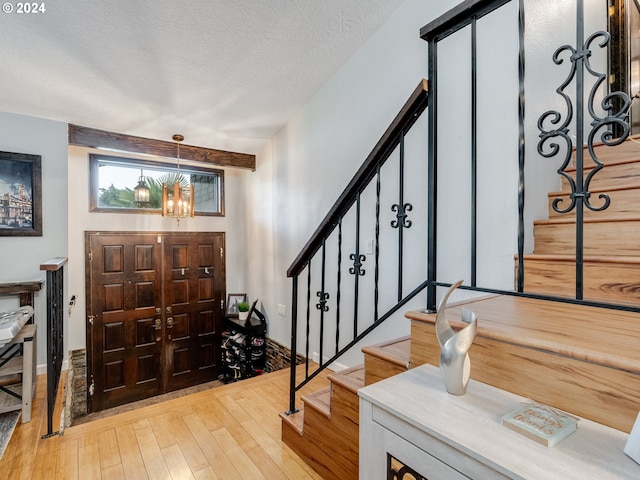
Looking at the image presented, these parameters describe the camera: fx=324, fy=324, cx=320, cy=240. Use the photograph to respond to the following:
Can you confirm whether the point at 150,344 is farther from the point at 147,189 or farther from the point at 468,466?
the point at 468,466

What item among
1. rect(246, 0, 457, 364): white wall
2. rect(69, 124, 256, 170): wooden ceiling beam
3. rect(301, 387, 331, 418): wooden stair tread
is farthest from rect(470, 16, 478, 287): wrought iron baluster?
rect(69, 124, 256, 170): wooden ceiling beam

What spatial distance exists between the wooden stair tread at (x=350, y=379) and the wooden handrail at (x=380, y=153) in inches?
26.3

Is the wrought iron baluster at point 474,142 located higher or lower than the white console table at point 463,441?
higher

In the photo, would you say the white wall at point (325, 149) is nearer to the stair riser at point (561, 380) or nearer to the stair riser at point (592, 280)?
the stair riser at point (592, 280)

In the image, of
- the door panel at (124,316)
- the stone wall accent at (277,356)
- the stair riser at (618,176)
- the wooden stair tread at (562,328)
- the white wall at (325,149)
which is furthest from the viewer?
the door panel at (124,316)

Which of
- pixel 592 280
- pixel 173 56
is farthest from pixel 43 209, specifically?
pixel 592 280

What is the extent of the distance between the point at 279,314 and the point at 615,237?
321 centimetres

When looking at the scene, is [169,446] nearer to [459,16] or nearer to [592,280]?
[592,280]

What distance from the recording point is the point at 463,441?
65 cm

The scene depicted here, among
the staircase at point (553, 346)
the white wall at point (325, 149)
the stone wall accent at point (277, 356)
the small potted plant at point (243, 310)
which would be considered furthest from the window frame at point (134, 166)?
the staircase at point (553, 346)

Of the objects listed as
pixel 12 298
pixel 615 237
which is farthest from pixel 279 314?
pixel 615 237

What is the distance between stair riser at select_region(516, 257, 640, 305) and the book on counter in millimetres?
765

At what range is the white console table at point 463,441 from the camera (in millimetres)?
576

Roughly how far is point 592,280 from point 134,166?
15.8 feet
